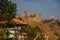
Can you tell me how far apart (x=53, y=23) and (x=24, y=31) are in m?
12.1

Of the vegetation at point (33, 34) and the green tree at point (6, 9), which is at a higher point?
the green tree at point (6, 9)

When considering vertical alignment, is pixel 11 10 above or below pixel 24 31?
above

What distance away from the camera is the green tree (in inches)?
650

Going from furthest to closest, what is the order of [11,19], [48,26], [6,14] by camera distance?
[48,26] → [11,19] → [6,14]

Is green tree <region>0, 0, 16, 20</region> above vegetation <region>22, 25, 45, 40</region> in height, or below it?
above

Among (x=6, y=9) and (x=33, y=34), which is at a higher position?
(x=6, y=9)

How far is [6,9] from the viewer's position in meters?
16.5

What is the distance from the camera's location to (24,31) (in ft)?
58.9

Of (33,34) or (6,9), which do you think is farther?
(33,34)

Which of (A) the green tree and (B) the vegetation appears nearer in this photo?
(A) the green tree

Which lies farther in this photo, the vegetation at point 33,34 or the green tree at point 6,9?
the vegetation at point 33,34

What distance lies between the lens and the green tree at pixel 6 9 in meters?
16.5

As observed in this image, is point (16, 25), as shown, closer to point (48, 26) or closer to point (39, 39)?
point (39, 39)

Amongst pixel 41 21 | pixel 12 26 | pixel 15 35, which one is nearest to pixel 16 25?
pixel 12 26
